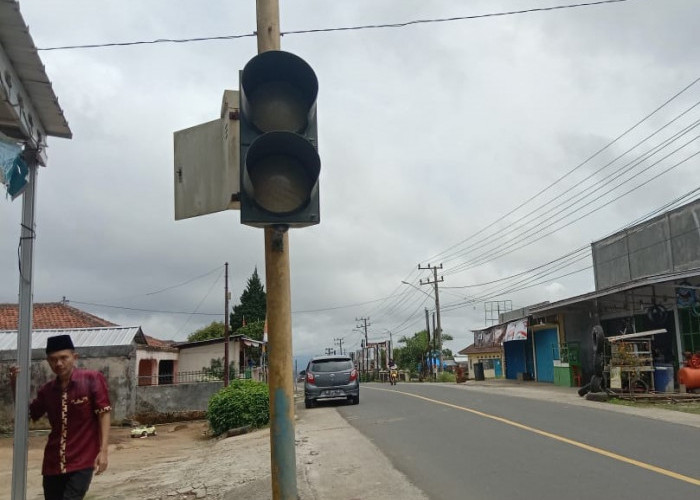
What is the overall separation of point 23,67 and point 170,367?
32463 millimetres

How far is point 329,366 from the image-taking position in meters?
20.2

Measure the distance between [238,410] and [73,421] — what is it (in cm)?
1223

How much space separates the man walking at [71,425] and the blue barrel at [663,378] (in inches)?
729

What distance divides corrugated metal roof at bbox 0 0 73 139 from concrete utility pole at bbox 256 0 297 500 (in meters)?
3.04

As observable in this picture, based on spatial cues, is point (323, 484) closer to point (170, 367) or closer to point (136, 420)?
point (136, 420)

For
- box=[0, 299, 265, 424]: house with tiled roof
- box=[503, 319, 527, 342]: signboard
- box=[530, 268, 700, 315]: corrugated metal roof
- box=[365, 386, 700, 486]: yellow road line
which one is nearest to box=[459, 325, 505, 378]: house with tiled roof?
box=[503, 319, 527, 342]: signboard

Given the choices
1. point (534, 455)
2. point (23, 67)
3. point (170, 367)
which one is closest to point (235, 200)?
point (23, 67)

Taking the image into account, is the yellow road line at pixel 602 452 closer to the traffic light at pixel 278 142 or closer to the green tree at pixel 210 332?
the traffic light at pixel 278 142

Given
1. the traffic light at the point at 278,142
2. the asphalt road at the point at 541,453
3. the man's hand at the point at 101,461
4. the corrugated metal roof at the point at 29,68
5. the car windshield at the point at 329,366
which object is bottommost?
the asphalt road at the point at 541,453

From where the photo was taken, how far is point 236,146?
407cm

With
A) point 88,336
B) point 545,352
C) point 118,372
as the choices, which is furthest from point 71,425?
point 545,352

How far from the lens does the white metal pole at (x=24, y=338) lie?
566 cm

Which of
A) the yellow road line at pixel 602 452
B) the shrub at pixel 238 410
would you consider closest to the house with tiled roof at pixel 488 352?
the shrub at pixel 238 410

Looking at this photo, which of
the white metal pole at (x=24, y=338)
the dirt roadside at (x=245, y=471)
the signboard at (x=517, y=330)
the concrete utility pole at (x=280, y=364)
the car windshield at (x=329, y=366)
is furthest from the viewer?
the signboard at (x=517, y=330)
